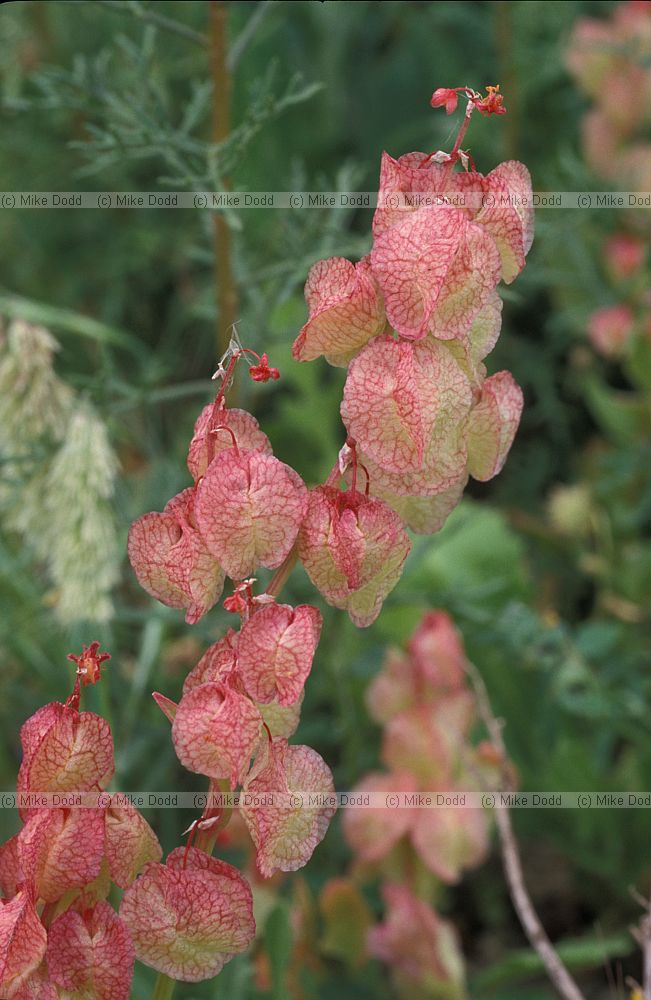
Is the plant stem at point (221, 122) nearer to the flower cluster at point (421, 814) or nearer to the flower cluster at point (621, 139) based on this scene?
the flower cluster at point (421, 814)

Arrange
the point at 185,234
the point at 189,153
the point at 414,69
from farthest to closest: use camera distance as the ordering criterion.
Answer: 1. the point at 414,69
2. the point at 185,234
3. the point at 189,153

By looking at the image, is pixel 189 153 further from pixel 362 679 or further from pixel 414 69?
pixel 414 69

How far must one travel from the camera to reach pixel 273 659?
0.45 m

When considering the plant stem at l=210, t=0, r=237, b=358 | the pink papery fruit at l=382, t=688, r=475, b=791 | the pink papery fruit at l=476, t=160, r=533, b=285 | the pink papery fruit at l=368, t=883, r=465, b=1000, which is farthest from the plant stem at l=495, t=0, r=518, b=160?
the pink papery fruit at l=476, t=160, r=533, b=285

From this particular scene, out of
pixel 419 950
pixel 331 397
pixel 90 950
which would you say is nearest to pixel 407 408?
pixel 90 950

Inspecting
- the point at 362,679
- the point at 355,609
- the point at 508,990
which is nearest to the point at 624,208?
the point at 362,679

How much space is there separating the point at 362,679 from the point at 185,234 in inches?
30.9

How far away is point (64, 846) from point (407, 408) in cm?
20

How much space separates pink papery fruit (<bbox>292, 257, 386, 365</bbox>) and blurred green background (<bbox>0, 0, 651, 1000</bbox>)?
1.36 ft

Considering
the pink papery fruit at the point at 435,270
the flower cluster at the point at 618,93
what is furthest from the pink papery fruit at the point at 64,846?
the flower cluster at the point at 618,93

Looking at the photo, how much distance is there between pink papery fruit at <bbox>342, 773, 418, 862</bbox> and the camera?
107 cm

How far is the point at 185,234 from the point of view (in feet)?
5.92

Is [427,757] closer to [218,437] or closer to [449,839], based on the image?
[449,839]

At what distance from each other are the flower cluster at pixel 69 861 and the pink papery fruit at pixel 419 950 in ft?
2.00
